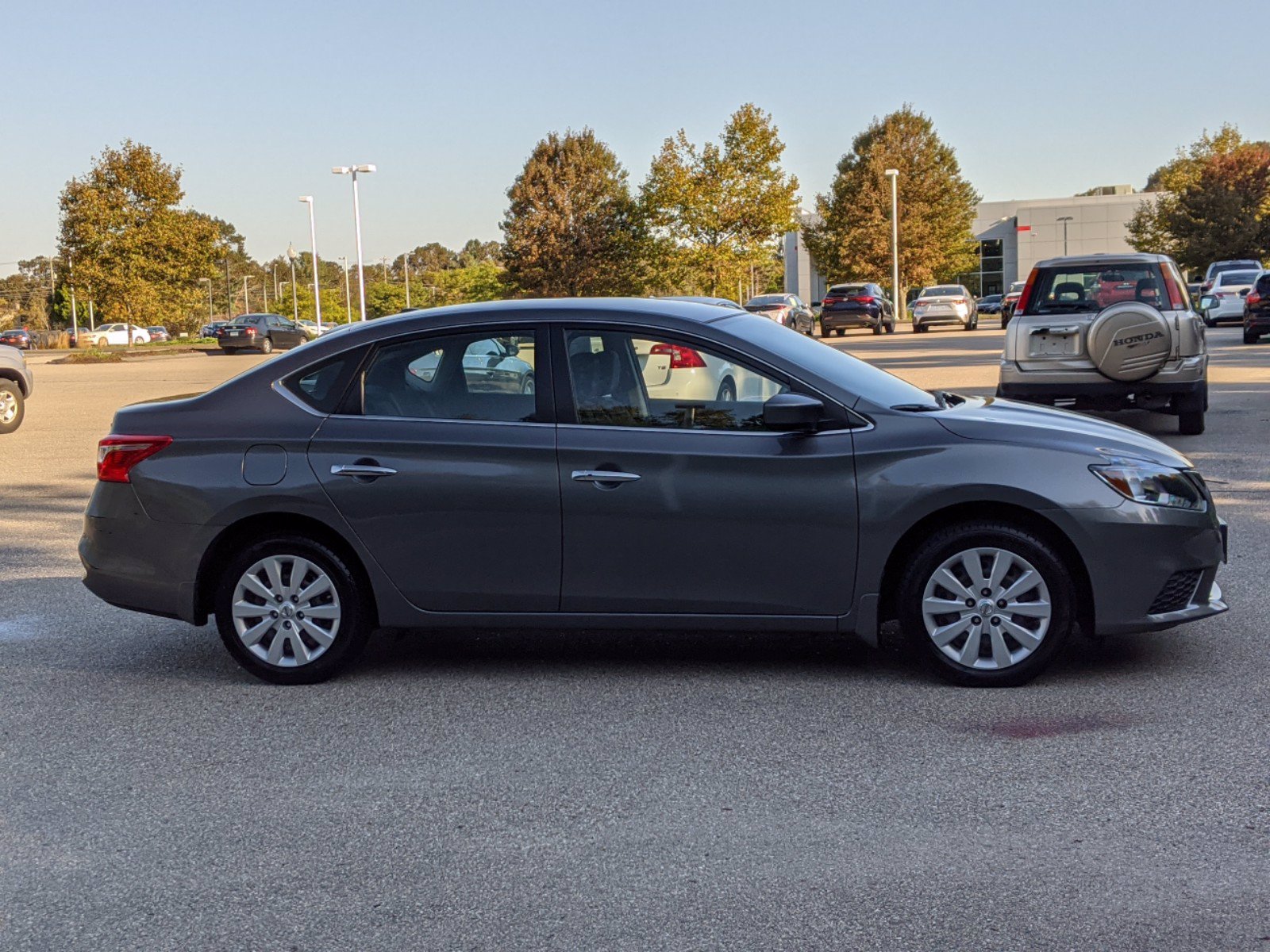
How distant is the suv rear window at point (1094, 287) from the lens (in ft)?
43.0

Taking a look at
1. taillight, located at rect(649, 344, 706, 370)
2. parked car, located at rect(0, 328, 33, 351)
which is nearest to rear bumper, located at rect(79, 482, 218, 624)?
taillight, located at rect(649, 344, 706, 370)

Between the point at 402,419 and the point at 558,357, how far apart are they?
2.29 ft

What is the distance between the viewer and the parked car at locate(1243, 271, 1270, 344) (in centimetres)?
3055

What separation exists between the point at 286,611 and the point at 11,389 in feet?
45.5

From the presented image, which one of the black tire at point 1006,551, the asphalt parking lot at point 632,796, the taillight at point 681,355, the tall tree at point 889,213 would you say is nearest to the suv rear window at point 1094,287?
the asphalt parking lot at point 632,796

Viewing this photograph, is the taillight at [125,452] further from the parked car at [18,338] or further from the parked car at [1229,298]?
the parked car at [18,338]

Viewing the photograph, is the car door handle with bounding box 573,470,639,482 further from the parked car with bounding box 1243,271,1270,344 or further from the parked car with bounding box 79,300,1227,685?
the parked car with bounding box 1243,271,1270,344

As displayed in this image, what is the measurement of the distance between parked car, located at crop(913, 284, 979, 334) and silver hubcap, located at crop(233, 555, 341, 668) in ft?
136

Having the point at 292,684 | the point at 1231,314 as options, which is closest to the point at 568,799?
the point at 292,684

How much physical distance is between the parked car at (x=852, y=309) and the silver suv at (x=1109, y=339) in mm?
31962

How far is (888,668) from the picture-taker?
5.82 metres

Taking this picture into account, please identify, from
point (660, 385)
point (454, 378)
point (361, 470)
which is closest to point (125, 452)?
point (361, 470)

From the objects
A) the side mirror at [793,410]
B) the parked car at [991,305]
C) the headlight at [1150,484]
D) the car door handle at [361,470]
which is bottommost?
the headlight at [1150,484]

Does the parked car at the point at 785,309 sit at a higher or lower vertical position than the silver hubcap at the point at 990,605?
higher
